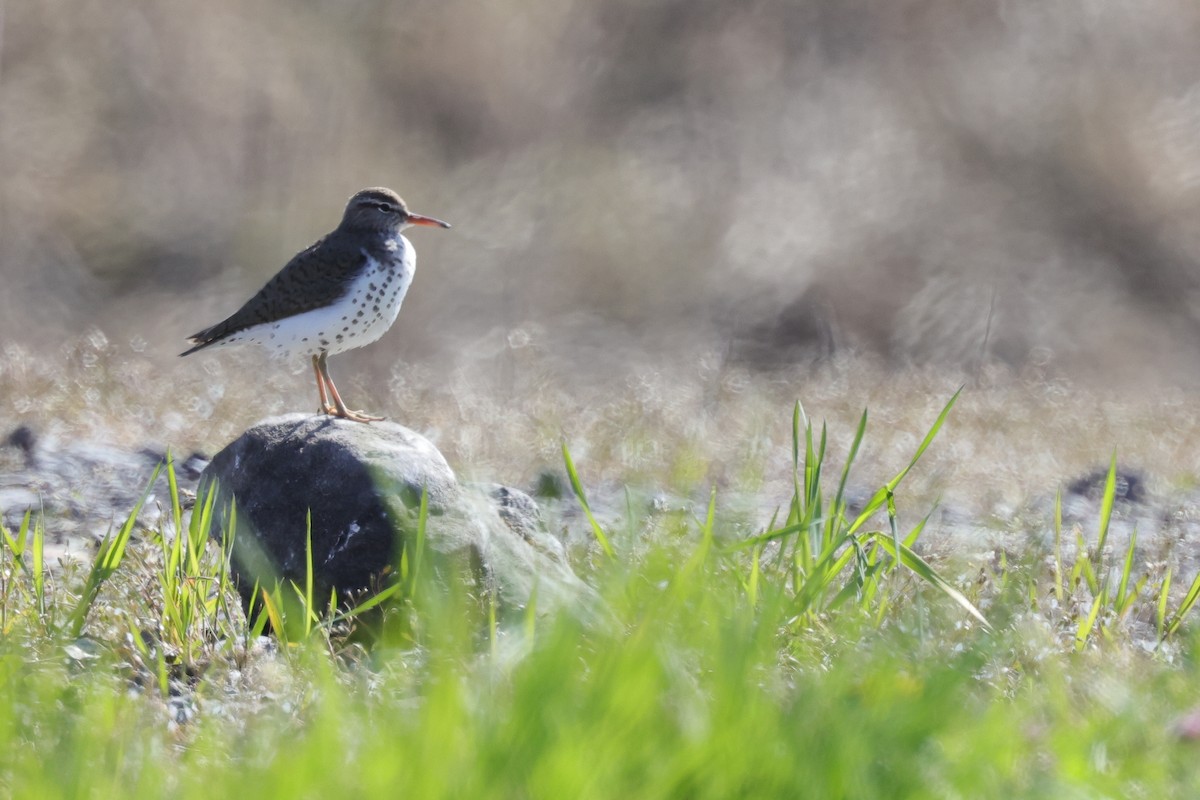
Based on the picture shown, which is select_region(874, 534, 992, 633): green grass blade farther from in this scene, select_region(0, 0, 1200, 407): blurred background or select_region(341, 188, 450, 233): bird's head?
select_region(0, 0, 1200, 407): blurred background

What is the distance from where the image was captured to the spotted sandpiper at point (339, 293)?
270 inches

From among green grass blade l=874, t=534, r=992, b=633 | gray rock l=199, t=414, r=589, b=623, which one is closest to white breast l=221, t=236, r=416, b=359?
gray rock l=199, t=414, r=589, b=623

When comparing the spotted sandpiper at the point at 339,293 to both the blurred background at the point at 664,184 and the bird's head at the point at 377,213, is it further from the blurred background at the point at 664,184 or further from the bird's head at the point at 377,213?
the blurred background at the point at 664,184

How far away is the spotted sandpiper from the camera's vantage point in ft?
22.5

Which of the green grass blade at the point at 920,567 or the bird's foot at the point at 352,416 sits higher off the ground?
the bird's foot at the point at 352,416

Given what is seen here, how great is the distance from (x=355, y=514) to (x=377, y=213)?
2645 millimetres

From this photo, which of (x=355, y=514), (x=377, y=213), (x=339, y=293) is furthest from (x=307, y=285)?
(x=355, y=514)

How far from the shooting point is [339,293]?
687cm

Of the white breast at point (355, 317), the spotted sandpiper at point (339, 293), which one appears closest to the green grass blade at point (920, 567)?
the spotted sandpiper at point (339, 293)

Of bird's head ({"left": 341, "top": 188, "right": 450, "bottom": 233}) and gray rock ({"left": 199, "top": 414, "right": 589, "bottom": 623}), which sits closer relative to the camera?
gray rock ({"left": 199, "top": 414, "right": 589, "bottom": 623})

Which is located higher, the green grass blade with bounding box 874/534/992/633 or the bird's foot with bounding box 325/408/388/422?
the bird's foot with bounding box 325/408/388/422

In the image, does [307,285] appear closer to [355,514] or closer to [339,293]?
[339,293]

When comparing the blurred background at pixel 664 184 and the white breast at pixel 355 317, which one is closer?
the white breast at pixel 355 317

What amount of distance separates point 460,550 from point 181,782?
2173mm
